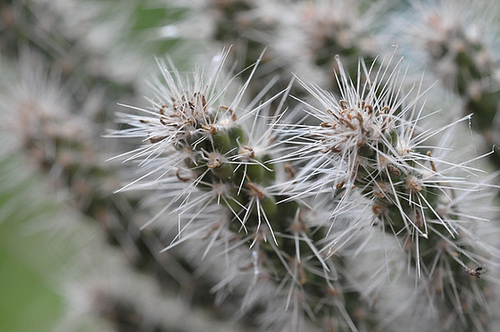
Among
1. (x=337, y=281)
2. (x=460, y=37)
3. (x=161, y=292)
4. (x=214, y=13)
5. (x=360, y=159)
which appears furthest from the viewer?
(x=161, y=292)

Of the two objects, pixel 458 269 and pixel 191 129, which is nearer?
Result: pixel 191 129

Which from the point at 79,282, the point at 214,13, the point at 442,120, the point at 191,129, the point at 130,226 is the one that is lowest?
the point at 79,282

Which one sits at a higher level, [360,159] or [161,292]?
[360,159]

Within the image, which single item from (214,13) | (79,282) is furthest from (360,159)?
(79,282)

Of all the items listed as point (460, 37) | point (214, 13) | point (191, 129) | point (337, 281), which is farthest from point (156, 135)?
point (460, 37)

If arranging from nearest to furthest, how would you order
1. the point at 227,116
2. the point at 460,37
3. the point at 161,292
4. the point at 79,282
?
1. the point at 227,116
2. the point at 460,37
3. the point at 161,292
4. the point at 79,282

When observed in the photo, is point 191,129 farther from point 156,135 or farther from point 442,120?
point 442,120

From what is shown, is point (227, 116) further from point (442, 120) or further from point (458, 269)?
point (442, 120)
